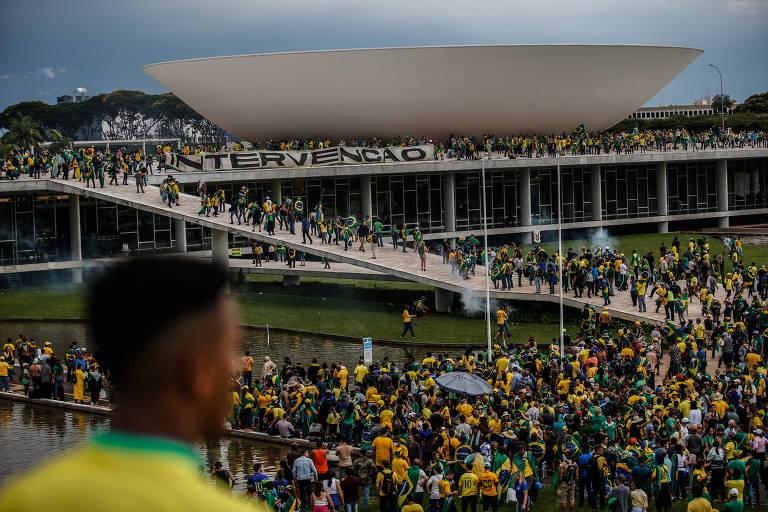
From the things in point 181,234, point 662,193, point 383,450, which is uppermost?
point 662,193

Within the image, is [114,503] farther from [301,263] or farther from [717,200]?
[717,200]

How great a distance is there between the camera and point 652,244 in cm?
5084

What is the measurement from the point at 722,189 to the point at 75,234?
108 ft

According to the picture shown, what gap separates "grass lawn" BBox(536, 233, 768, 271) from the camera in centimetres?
4422

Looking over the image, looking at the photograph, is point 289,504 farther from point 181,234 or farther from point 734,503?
point 181,234

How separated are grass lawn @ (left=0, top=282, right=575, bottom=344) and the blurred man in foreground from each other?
29123 millimetres

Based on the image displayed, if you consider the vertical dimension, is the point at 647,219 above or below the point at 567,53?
below

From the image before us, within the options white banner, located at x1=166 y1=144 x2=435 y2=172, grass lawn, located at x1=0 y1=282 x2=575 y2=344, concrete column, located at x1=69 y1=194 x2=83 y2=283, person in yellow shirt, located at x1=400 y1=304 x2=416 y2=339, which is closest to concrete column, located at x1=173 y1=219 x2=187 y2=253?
white banner, located at x1=166 y1=144 x2=435 y2=172

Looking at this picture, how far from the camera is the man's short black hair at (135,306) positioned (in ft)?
6.24

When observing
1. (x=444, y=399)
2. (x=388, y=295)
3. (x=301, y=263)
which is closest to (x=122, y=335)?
(x=444, y=399)

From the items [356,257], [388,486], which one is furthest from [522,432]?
[356,257]

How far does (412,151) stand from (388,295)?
554 inches

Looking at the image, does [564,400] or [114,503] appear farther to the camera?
[564,400]

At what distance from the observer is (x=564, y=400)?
20.0 metres
